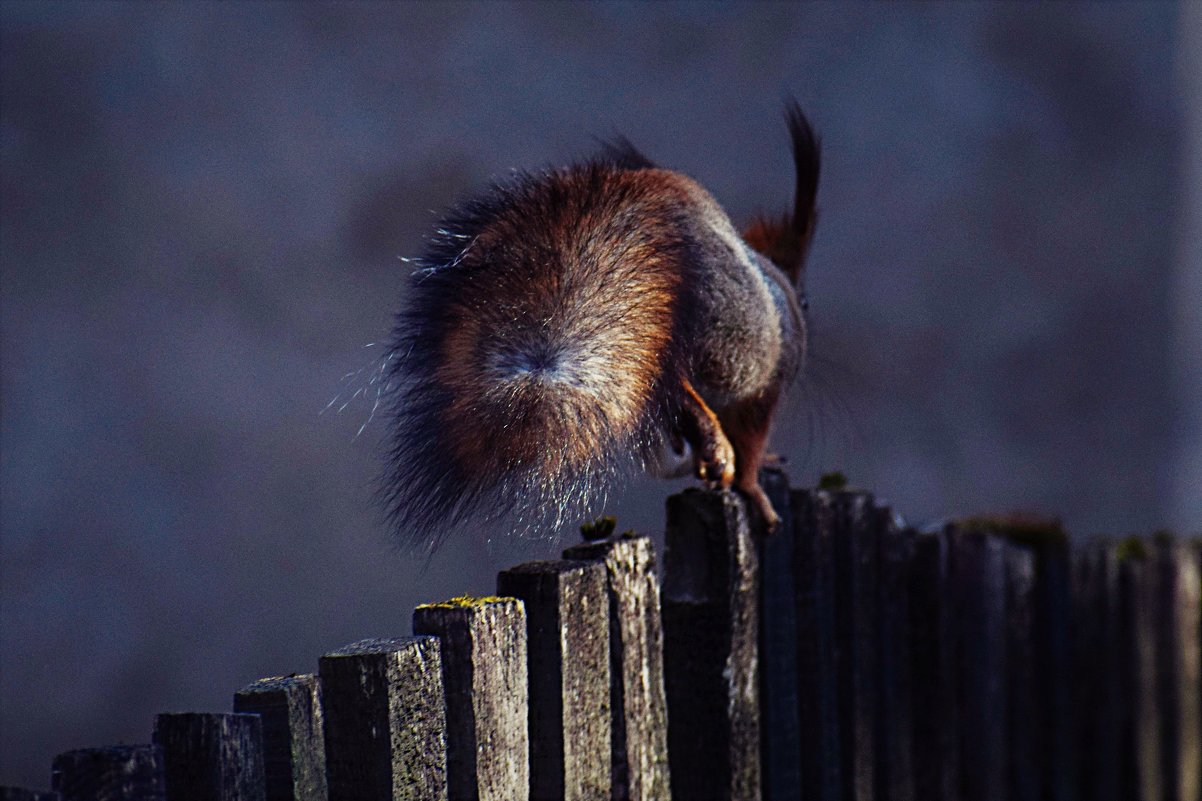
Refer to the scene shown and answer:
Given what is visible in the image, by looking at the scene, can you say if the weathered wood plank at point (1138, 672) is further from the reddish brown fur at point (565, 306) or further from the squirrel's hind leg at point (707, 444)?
the reddish brown fur at point (565, 306)

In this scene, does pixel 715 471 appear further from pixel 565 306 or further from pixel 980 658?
pixel 980 658

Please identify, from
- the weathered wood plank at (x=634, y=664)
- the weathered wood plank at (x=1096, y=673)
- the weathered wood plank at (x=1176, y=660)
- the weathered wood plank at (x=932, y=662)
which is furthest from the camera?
the weathered wood plank at (x=1176, y=660)

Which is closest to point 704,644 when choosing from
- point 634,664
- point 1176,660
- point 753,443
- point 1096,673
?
point 634,664

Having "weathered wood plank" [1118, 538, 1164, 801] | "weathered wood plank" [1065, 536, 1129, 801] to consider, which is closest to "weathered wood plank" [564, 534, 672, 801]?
"weathered wood plank" [1065, 536, 1129, 801]

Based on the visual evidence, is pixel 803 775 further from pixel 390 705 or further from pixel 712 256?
pixel 390 705

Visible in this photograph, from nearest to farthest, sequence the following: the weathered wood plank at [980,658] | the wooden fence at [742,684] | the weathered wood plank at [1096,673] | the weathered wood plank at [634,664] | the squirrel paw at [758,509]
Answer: the wooden fence at [742,684]
the weathered wood plank at [634,664]
the squirrel paw at [758,509]
the weathered wood plank at [980,658]
the weathered wood plank at [1096,673]

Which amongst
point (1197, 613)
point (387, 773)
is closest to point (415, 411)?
point (387, 773)

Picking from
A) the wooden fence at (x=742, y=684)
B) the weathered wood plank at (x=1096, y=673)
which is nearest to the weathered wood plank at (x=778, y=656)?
the wooden fence at (x=742, y=684)
